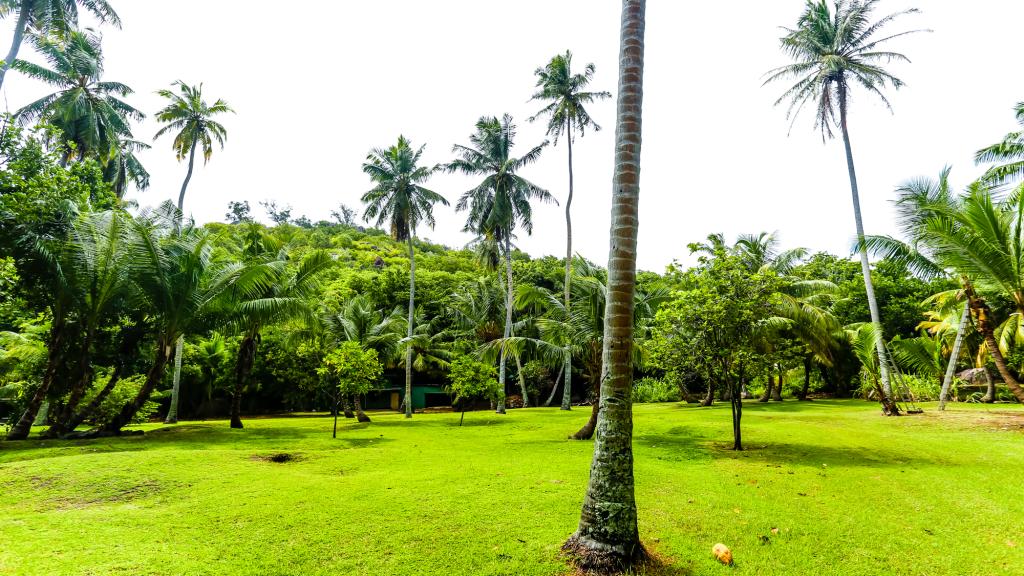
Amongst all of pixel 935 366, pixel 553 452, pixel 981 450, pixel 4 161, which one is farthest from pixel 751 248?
pixel 4 161

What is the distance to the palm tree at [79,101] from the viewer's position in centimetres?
2077

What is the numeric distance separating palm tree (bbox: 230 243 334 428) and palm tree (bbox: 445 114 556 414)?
10.6 m

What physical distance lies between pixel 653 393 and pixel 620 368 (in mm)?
29545

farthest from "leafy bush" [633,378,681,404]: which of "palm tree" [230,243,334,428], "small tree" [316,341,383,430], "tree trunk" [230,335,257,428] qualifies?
"tree trunk" [230,335,257,428]

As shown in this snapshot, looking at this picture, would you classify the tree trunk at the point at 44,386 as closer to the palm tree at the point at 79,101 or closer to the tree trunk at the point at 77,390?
the tree trunk at the point at 77,390

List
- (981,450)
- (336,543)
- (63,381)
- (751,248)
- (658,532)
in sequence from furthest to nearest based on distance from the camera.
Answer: (751,248) < (63,381) < (981,450) < (658,532) < (336,543)

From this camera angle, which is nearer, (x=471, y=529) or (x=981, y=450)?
(x=471, y=529)

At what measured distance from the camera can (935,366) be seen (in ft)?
70.5

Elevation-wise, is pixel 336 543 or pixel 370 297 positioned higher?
pixel 370 297

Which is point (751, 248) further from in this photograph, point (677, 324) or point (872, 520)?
point (872, 520)

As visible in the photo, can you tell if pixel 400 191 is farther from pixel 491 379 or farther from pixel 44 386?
pixel 44 386

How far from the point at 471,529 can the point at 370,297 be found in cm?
2971

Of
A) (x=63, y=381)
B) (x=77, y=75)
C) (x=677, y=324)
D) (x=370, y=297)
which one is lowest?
(x=63, y=381)

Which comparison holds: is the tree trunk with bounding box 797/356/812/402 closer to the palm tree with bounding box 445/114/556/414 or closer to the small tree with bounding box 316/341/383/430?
the palm tree with bounding box 445/114/556/414
